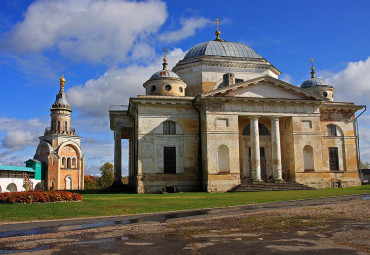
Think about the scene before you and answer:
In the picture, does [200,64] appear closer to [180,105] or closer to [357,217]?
[180,105]

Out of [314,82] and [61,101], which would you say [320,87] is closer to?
[314,82]

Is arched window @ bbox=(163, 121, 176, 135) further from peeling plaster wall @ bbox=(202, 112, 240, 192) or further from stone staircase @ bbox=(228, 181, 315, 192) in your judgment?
stone staircase @ bbox=(228, 181, 315, 192)

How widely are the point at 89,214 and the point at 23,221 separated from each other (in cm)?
264

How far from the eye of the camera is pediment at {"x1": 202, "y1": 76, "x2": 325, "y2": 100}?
3412 cm

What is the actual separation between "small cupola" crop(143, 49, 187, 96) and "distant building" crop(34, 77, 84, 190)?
1632 inches

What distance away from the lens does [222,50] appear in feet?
138

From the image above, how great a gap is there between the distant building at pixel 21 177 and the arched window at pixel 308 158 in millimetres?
33506

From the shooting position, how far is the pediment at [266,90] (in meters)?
34.1

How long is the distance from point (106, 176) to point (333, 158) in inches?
2632

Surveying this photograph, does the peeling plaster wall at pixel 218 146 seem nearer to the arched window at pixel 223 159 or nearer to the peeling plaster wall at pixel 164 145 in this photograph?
the arched window at pixel 223 159

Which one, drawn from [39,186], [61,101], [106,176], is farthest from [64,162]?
[106,176]

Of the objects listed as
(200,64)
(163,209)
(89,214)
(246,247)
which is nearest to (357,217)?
(246,247)

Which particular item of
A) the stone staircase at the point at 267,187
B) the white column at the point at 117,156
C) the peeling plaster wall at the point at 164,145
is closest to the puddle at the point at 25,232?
the peeling plaster wall at the point at 164,145

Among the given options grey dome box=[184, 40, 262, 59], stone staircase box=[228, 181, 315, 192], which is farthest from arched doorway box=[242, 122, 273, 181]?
grey dome box=[184, 40, 262, 59]
